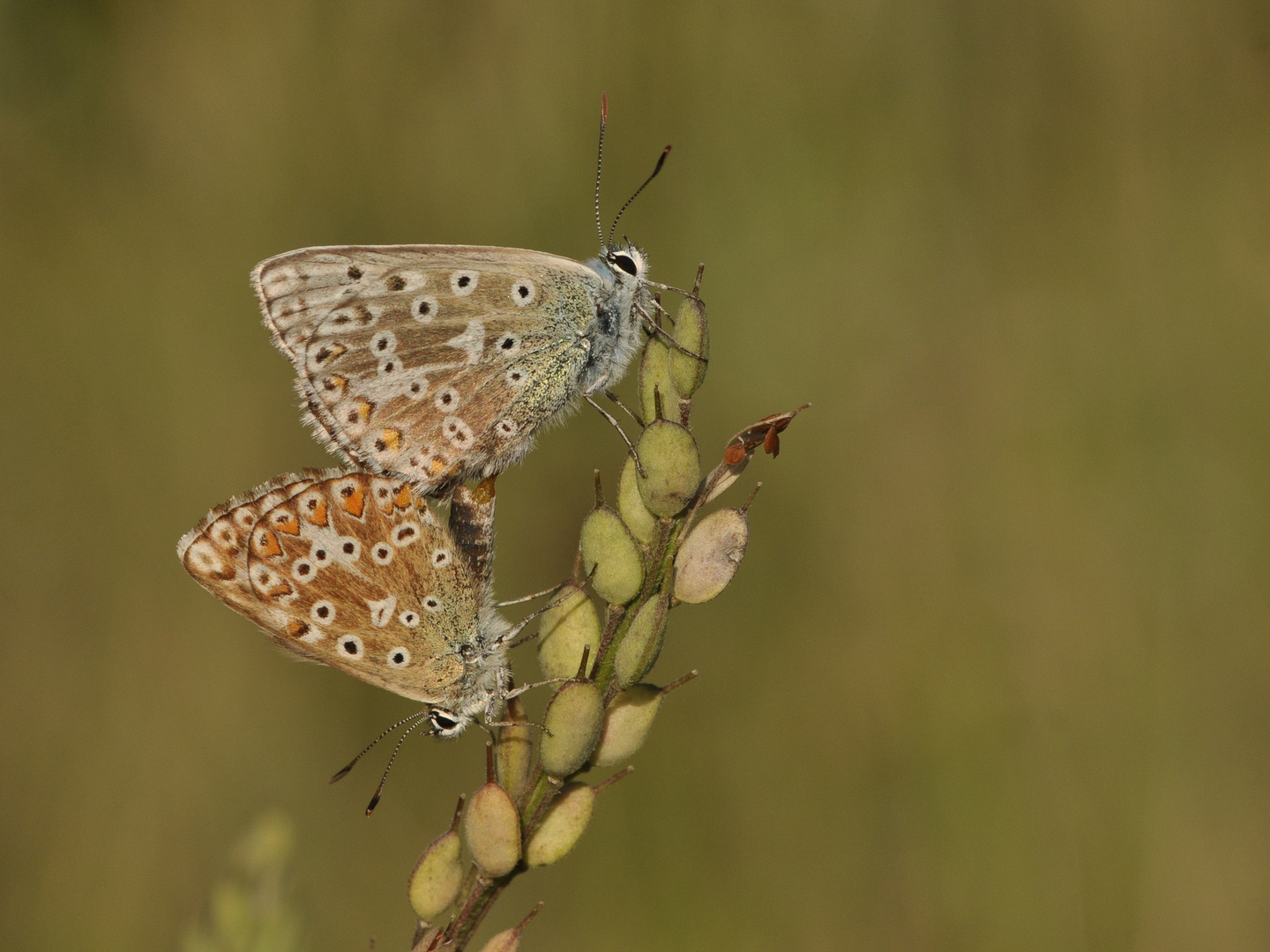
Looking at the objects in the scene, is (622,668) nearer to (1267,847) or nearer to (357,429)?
(357,429)

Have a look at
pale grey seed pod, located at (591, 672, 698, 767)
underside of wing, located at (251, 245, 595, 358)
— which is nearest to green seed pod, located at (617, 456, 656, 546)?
pale grey seed pod, located at (591, 672, 698, 767)

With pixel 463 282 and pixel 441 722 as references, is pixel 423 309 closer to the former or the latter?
pixel 463 282

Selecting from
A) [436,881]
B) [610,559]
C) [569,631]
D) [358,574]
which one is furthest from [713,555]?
[358,574]

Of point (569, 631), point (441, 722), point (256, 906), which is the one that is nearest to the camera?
point (569, 631)

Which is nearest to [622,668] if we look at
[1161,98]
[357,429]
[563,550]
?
[357,429]

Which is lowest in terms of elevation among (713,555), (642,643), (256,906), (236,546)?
(256,906)

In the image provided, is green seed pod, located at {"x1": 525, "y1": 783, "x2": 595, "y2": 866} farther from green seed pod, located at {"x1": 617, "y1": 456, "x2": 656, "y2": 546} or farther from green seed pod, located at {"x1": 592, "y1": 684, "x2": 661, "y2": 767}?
green seed pod, located at {"x1": 617, "y1": 456, "x2": 656, "y2": 546}

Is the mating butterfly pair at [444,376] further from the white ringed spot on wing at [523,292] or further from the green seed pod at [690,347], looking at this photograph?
the green seed pod at [690,347]
